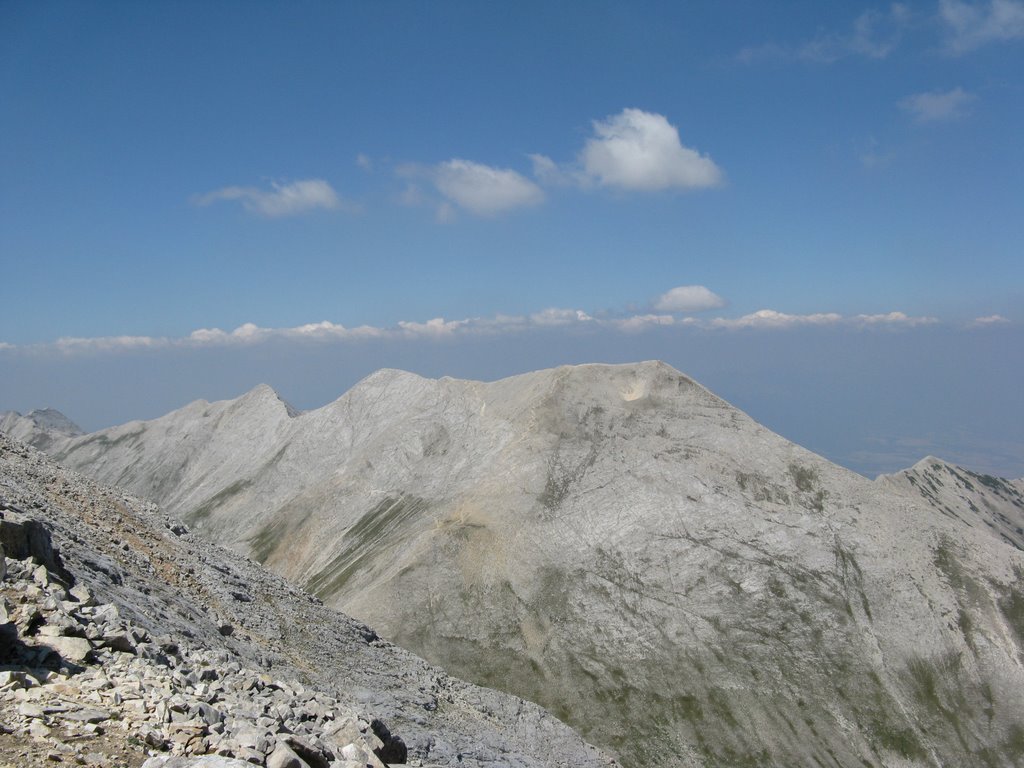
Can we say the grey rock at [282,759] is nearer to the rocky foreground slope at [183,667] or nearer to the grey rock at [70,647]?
the rocky foreground slope at [183,667]

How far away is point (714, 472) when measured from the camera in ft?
400

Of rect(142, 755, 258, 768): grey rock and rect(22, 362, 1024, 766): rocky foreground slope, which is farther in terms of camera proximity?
rect(22, 362, 1024, 766): rocky foreground slope

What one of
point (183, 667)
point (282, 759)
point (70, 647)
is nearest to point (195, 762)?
point (282, 759)

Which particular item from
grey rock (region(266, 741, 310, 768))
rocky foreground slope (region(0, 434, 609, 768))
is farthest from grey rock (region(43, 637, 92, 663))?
grey rock (region(266, 741, 310, 768))

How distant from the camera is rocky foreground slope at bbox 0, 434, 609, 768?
14891 millimetres

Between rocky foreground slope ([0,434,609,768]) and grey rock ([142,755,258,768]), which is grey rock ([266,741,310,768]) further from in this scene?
grey rock ([142,755,258,768])

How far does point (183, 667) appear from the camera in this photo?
21609 mm

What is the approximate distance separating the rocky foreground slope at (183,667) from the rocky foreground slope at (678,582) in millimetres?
43904

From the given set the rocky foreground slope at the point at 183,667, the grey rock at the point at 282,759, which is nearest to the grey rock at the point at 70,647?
the rocky foreground slope at the point at 183,667

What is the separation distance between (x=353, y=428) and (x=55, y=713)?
173 metres

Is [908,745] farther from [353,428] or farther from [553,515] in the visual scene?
[353,428]

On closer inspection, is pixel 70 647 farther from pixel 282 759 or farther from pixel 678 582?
pixel 678 582

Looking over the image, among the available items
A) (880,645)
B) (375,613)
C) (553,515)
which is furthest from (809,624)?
(375,613)

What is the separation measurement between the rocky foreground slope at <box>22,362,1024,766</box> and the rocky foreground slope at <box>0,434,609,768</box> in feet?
144
